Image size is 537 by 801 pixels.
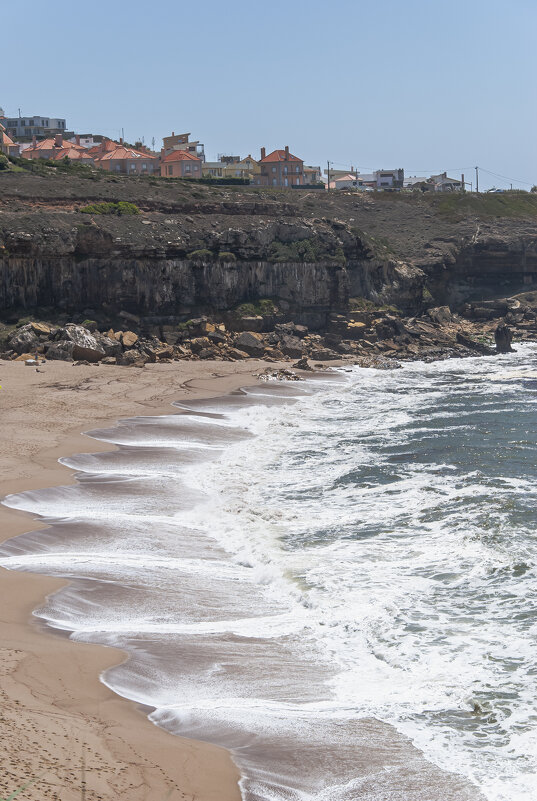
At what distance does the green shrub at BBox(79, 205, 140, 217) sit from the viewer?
49.9m

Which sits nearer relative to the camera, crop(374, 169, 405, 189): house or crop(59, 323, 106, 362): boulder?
crop(59, 323, 106, 362): boulder

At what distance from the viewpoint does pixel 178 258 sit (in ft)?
155

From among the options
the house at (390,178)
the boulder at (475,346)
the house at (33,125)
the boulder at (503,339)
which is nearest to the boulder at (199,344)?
the boulder at (475,346)

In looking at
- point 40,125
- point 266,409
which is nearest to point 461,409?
point 266,409

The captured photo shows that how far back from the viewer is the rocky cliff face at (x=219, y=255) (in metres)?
44.2

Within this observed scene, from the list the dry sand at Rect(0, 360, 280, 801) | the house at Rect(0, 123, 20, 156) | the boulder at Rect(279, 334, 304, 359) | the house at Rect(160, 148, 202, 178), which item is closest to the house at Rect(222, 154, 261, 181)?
the house at Rect(160, 148, 202, 178)

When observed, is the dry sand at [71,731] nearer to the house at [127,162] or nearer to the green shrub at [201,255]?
the green shrub at [201,255]

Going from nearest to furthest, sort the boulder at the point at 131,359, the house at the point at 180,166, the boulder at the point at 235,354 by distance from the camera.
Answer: the boulder at the point at 131,359, the boulder at the point at 235,354, the house at the point at 180,166

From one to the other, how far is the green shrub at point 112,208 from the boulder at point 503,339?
75.3 feet

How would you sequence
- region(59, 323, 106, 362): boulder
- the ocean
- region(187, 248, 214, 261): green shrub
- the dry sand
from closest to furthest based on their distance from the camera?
the dry sand → the ocean → region(59, 323, 106, 362): boulder → region(187, 248, 214, 261): green shrub

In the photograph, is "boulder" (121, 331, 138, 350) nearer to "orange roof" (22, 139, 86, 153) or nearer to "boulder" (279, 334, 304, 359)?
"boulder" (279, 334, 304, 359)

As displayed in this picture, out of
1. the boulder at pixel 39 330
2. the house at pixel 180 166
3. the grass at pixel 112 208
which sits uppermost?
the house at pixel 180 166

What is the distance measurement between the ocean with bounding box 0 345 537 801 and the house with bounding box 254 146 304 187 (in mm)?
72112

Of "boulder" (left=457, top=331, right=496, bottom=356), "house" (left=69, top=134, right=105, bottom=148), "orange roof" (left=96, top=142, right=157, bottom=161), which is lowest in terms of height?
"boulder" (left=457, top=331, right=496, bottom=356)
